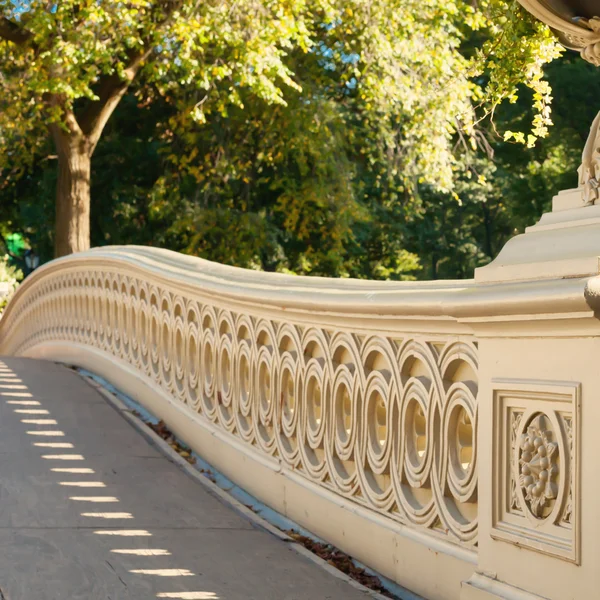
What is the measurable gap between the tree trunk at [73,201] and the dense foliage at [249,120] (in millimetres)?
724

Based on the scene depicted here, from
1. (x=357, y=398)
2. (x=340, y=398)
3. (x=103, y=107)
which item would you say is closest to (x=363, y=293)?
(x=357, y=398)

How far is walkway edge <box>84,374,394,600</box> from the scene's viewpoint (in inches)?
175

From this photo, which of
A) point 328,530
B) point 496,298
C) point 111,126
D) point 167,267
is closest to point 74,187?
point 111,126

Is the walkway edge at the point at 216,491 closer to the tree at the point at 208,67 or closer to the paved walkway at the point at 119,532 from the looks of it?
the paved walkway at the point at 119,532

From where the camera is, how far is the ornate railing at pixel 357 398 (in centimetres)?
338

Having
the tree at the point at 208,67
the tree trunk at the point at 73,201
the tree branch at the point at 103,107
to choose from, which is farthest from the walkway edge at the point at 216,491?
the tree branch at the point at 103,107

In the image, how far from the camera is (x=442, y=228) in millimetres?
38250

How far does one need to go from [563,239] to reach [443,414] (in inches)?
40.3

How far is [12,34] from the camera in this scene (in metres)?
17.3

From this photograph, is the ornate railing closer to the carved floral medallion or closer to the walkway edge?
the carved floral medallion

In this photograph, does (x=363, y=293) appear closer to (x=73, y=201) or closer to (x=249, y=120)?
(x=73, y=201)

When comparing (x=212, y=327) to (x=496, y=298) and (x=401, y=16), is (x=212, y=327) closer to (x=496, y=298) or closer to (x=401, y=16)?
(x=496, y=298)

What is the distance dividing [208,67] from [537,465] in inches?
582

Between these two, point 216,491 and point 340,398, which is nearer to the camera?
point 340,398
